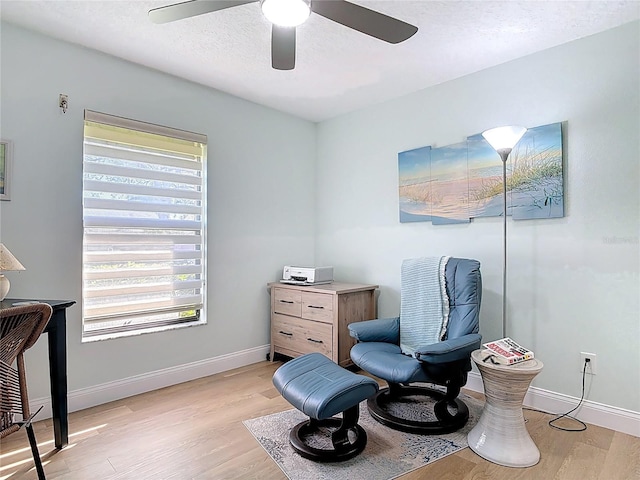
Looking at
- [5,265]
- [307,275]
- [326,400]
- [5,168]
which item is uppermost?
[5,168]

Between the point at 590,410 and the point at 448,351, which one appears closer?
the point at 448,351

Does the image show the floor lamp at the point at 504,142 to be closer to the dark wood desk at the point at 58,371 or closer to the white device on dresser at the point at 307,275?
the white device on dresser at the point at 307,275

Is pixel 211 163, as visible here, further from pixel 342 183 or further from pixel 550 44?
pixel 550 44

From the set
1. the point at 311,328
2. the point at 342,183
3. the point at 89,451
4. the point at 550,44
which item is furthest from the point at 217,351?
the point at 550,44

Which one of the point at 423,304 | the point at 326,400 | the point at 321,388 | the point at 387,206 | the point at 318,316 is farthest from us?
the point at 387,206

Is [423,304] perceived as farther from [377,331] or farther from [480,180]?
[480,180]

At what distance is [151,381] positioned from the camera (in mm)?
2959

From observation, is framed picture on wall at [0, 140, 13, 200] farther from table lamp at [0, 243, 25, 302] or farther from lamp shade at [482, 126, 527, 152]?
lamp shade at [482, 126, 527, 152]

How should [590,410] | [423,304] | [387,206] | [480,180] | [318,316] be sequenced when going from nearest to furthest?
[590,410], [423,304], [480,180], [318,316], [387,206]

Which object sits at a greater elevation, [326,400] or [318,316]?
[318,316]

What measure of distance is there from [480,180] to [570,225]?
2.18 ft

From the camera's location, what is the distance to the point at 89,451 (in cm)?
209

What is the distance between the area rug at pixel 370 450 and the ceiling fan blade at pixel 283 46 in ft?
6.75

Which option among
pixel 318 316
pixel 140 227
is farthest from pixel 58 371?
pixel 318 316
